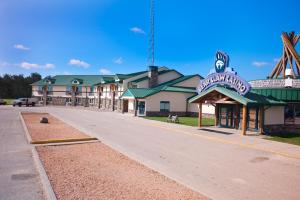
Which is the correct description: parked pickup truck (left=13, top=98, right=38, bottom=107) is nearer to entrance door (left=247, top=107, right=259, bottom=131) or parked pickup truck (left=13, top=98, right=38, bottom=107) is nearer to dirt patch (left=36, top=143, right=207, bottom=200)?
dirt patch (left=36, top=143, right=207, bottom=200)

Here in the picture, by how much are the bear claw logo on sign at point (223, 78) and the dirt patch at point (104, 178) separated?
1317 cm

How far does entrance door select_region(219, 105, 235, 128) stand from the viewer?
25.3 metres

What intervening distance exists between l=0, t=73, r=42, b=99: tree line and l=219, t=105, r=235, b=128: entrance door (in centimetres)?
9175

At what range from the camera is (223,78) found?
2266 cm

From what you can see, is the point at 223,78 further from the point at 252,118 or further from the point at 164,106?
the point at 164,106

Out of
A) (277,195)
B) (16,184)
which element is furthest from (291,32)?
→ (16,184)

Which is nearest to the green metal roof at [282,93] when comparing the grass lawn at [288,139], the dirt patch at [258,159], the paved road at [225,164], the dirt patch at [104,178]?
the grass lawn at [288,139]

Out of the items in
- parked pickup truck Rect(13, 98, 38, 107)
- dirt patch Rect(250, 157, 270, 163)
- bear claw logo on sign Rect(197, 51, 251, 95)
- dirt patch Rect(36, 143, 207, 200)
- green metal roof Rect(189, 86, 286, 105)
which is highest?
bear claw logo on sign Rect(197, 51, 251, 95)

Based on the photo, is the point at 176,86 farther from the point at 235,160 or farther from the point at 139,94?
the point at 235,160

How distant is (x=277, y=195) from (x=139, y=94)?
108 ft

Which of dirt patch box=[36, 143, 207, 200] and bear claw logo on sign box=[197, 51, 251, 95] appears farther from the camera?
bear claw logo on sign box=[197, 51, 251, 95]

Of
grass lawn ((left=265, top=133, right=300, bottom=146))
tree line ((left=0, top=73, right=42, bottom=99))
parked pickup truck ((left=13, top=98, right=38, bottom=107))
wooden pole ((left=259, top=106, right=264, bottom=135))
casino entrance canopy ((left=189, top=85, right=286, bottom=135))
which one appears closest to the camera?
grass lawn ((left=265, top=133, right=300, bottom=146))

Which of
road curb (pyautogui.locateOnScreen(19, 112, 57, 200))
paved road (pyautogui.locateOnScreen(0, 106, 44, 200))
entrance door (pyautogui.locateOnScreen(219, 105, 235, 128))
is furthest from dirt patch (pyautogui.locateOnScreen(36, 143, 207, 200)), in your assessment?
entrance door (pyautogui.locateOnScreen(219, 105, 235, 128))

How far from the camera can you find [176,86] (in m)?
42.8
